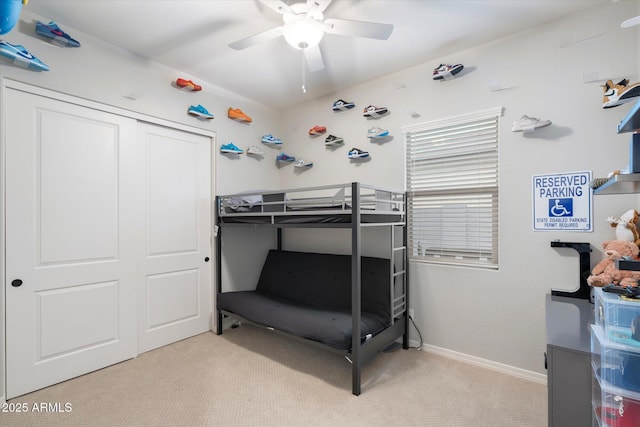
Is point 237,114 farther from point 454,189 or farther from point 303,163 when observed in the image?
point 454,189

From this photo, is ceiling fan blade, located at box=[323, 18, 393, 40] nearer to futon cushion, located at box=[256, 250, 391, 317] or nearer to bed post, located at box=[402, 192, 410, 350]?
bed post, located at box=[402, 192, 410, 350]

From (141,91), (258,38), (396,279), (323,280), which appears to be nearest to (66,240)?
(141,91)

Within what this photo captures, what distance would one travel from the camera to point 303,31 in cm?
190

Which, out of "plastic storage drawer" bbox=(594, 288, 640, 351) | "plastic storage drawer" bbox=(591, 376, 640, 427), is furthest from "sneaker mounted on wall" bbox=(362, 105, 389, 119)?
"plastic storage drawer" bbox=(591, 376, 640, 427)

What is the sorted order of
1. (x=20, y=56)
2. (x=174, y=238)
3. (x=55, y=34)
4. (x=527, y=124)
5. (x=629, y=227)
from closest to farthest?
(x=629, y=227)
(x=20, y=56)
(x=55, y=34)
(x=527, y=124)
(x=174, y=238)

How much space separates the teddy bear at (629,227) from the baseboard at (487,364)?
1.19 meters

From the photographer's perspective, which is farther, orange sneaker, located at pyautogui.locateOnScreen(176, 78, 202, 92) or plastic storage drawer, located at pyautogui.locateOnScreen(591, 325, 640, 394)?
orange sneaker, located at pyautogui.locateOnScreen(176, 78, 202, 92)

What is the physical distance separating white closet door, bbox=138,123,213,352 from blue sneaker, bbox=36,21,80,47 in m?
0.76

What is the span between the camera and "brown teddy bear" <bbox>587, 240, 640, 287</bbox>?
5.44 ft

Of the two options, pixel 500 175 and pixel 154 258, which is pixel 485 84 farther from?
pixel 154 258

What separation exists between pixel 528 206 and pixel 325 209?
1616mm

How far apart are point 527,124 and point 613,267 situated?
114 cm

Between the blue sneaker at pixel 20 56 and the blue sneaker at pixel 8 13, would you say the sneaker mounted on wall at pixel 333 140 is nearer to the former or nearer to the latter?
the blue sneaker at pixel 20 56

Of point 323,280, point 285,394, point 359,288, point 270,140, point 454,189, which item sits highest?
point 270,140
